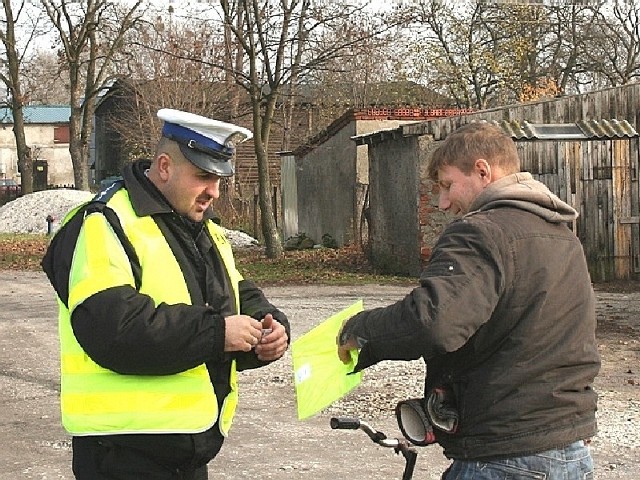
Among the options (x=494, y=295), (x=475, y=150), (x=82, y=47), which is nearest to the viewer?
(x=494, y=295)

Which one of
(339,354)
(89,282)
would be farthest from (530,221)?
(89,282)

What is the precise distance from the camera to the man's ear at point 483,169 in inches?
126

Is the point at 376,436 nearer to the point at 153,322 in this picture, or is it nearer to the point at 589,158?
the point at 153,322

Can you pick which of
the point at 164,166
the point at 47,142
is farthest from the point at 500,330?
the point at 47,142

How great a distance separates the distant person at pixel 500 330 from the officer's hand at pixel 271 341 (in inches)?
17.4

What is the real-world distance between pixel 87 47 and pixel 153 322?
127 feet

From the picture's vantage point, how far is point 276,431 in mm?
7895

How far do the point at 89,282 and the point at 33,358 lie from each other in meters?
8.48

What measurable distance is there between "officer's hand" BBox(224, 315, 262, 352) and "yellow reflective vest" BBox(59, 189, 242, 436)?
15 centimetres

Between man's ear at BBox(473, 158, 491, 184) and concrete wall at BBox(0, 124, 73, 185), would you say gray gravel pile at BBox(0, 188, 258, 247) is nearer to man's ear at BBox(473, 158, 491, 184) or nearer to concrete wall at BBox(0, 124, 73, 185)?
man's ear at BBox(473, 158, 491, 184)

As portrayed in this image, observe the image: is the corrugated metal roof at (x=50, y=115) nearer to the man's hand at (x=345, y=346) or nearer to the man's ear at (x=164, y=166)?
the man's ear at (x=164, y=166)

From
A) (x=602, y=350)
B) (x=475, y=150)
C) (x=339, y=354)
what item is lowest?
(x=602, y=350)

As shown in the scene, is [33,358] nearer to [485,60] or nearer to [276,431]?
[276,431]

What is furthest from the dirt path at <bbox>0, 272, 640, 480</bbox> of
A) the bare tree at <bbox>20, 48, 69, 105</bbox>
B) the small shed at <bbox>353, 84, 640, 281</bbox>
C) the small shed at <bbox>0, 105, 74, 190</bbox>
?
the small shed at <bbox>0, 105, 74, 190</bbox>
